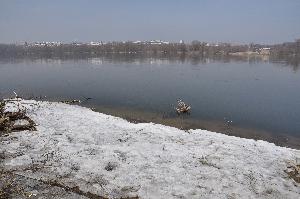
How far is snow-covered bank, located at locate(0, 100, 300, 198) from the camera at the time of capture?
7.07m

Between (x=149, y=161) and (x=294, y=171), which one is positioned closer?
(x=294, y=171)

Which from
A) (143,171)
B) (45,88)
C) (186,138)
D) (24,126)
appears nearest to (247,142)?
(186,138)

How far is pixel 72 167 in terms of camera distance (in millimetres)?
7812

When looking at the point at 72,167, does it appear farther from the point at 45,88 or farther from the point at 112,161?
the point at 45,88

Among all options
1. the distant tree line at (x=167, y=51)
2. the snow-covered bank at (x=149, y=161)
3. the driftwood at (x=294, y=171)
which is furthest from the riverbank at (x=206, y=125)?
the distant tree line at (x=167, y=51)

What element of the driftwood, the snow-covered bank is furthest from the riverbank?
the driftwood

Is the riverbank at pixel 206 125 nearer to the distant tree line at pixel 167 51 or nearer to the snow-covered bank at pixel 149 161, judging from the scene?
the snow-covered bank at pixel 149 161

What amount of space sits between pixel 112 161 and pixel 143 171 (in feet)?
3.11

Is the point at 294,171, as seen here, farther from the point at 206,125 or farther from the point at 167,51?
the point at 167,51

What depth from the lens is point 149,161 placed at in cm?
846

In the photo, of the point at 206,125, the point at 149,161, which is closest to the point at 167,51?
the point at 206,125

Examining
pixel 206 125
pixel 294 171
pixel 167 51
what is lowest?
pixel 206 125

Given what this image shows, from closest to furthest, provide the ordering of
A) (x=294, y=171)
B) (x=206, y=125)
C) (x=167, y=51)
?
(x=294, y=171) < (x=206, y=125) < (x=167, y=51)

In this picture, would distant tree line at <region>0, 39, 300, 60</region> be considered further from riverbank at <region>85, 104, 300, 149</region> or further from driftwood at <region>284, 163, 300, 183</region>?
driftwood at <region>284, 163, 300, 183</region>
